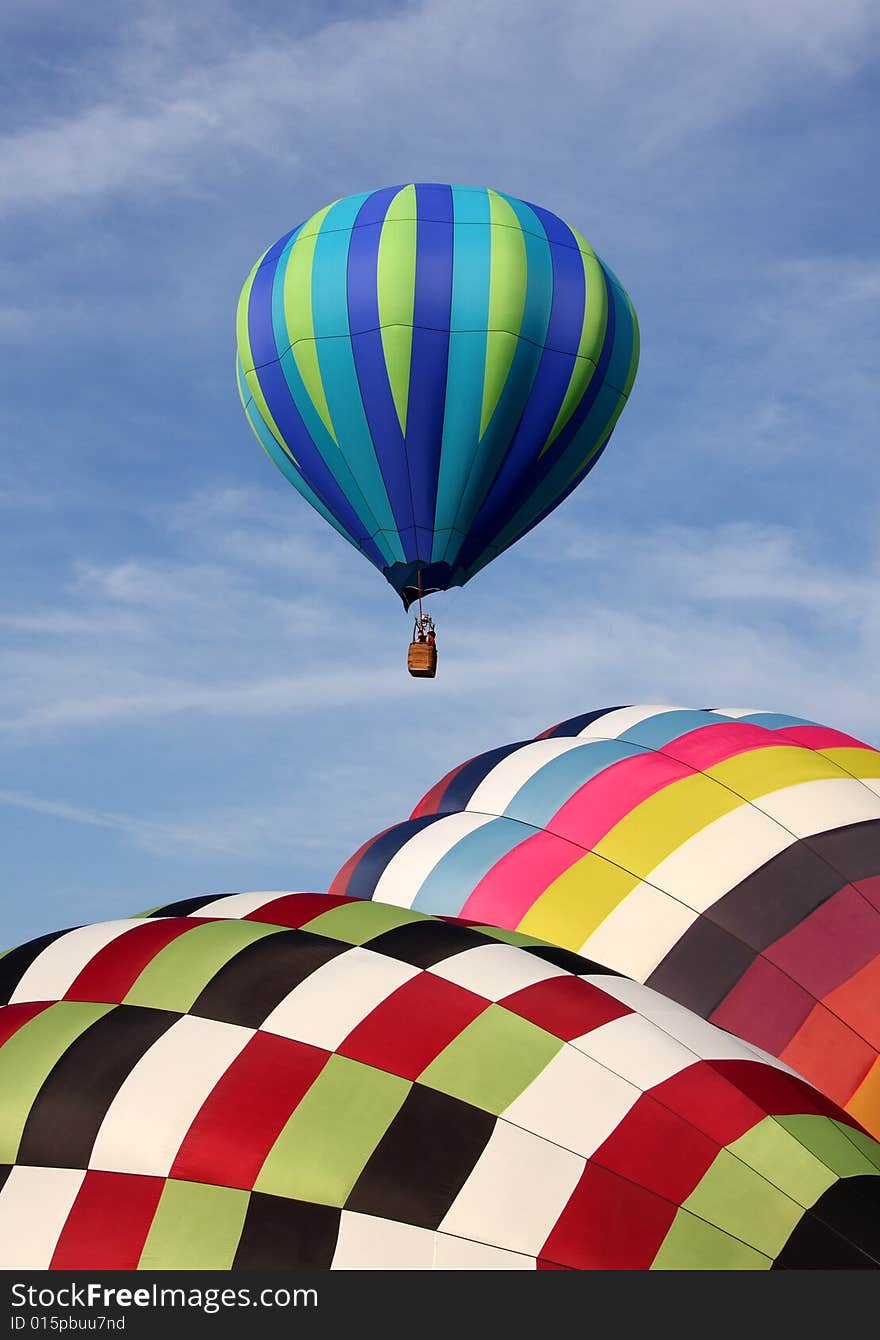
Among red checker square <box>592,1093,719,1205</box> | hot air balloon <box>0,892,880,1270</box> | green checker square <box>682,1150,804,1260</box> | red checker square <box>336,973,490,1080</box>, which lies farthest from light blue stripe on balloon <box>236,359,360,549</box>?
green checker square <box>682,1150,804,1260</box>

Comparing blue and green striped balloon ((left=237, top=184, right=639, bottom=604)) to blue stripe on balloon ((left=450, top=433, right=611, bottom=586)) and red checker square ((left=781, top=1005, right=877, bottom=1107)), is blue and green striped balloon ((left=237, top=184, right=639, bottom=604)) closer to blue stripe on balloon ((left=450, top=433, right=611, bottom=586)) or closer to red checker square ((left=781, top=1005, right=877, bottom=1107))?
blue stripe on balloon ((left=450, top=433, right=611, bottom=586))

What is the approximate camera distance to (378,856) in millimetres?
9977

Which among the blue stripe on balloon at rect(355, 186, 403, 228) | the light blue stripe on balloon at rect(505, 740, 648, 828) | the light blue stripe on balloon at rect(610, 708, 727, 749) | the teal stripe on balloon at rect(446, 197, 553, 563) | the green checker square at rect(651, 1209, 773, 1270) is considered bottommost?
the green checker square at rect(651, 1209, 773, 1270)

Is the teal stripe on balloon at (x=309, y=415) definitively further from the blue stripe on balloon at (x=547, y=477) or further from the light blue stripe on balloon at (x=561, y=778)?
the light blue stripe on balloon at (x=561, y=778)

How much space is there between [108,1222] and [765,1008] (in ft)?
13.3

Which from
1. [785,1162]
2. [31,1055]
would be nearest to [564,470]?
[31,1055]

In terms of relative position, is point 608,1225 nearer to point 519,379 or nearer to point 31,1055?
point 31,1055

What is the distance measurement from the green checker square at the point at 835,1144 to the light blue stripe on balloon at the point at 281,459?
14111mm

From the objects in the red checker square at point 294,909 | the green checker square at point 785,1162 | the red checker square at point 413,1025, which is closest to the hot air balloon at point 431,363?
the red checker square at point 294,909

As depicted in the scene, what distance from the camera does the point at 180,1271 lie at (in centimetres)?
487

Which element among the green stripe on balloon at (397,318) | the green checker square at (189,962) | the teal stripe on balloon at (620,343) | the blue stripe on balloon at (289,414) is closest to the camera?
the green checker square at (189,962)

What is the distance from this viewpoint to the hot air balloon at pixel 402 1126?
4.88 m

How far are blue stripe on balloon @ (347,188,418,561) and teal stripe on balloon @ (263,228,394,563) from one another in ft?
1.53

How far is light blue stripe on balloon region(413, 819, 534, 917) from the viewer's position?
9.27 metres
